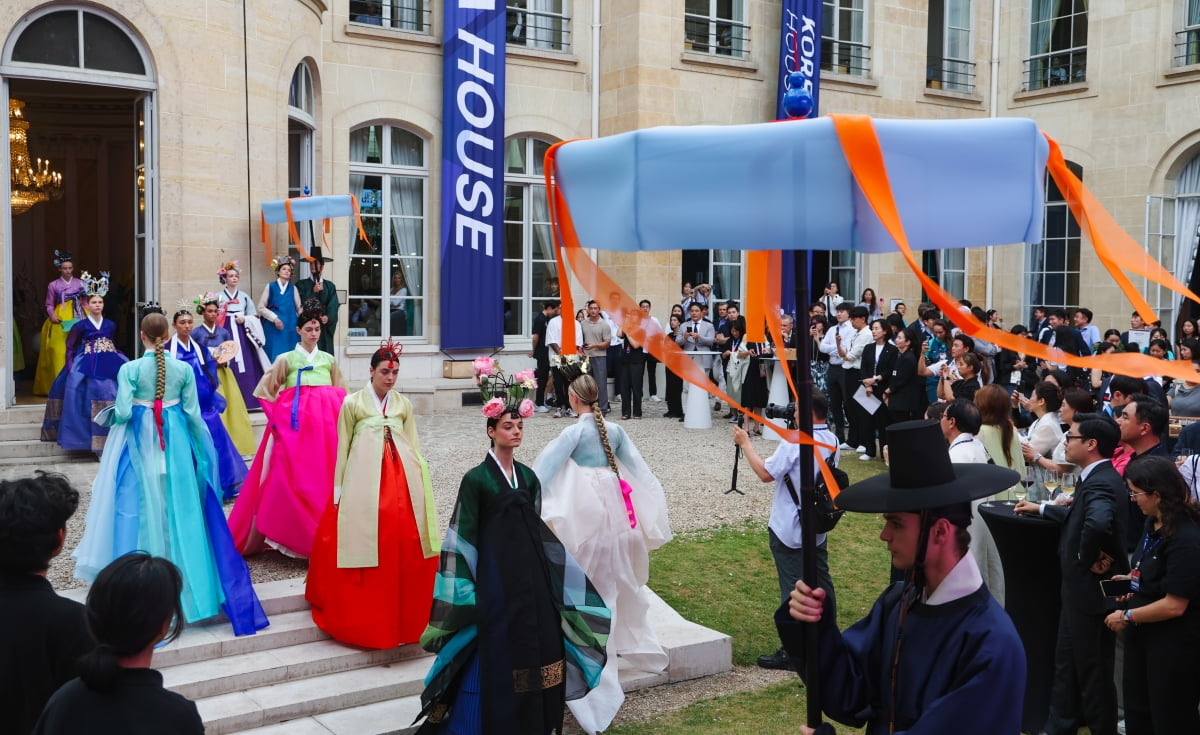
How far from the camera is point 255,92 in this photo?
1201 centimetres

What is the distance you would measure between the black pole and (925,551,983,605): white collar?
319 millimetres

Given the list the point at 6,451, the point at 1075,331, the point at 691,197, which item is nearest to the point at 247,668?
the point at 691,197

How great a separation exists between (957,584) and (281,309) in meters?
10.4

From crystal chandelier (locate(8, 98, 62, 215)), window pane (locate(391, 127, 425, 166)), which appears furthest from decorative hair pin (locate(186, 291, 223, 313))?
window pane (locate(391, 127, 425, 166))

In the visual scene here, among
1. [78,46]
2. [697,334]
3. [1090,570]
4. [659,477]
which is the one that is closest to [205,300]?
[78,46]

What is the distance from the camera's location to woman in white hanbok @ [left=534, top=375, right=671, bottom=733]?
5.71 m

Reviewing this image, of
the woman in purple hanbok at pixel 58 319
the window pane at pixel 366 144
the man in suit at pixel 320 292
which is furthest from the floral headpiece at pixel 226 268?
the window pane at pixel 366 144

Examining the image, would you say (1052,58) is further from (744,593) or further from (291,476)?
(291,476)

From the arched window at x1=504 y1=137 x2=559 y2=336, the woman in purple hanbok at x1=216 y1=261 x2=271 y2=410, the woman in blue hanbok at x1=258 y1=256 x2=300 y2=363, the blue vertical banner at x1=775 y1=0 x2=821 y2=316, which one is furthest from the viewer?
the blue vertical banner at x1=775 y1=0 x2=821 y2=316

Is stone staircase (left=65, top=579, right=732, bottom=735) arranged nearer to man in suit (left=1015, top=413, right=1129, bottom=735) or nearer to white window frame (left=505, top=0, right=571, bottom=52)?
man in suit (left=1015, top=413, right=1129, bottom=735)

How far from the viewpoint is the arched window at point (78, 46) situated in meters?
10.6

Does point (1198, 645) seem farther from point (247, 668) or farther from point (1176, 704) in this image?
point (247, 668)

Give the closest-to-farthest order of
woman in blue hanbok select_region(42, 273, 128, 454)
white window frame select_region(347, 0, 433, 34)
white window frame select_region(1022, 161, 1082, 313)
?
woman in blue hanbok select_region(42, 273, 128, 454) → white window frame select_region(347, 0, 433, 34) → white window frame select_region(1022, 161, 1082, 313)

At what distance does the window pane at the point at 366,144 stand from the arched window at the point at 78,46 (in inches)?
183
